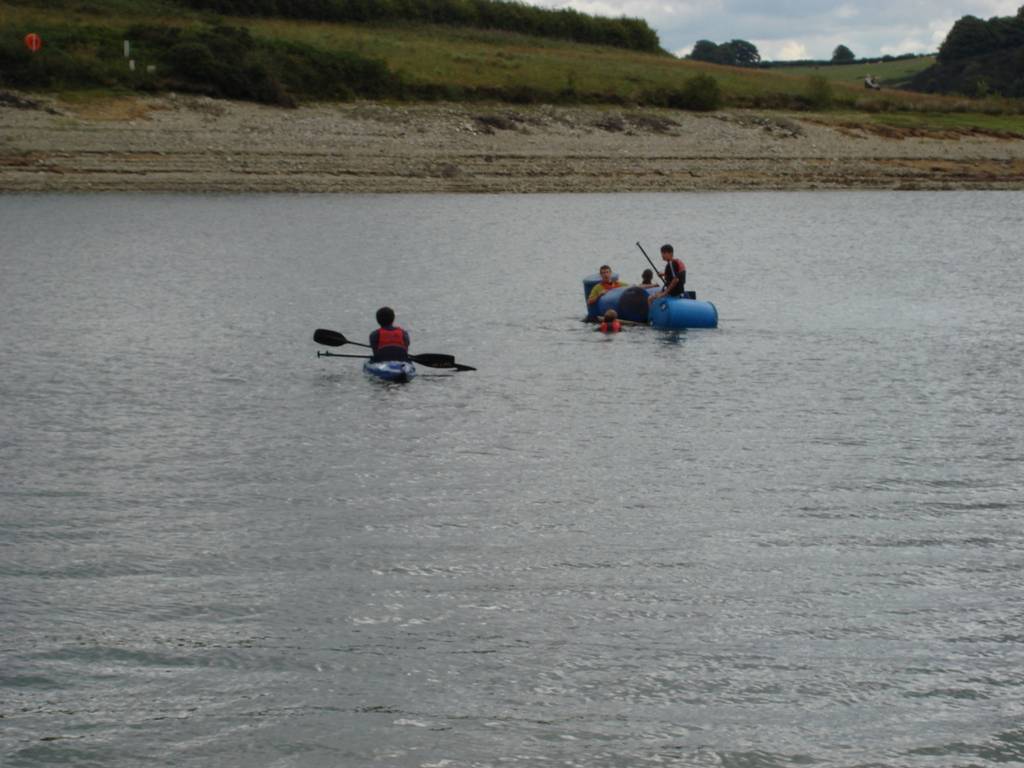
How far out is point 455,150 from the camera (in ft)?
202

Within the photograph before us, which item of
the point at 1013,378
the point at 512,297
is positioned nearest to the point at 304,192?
the point at 512,297

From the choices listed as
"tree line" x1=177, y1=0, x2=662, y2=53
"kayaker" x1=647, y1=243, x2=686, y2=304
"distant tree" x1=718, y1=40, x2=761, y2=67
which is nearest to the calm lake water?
"kayaker" x1=647, y1=243, x2=686, y2=304

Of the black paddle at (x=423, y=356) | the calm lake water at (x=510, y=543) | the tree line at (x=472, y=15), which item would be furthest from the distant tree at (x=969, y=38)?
the black paddle at (x=423, y=356)

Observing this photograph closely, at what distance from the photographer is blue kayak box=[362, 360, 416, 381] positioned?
22.8 m

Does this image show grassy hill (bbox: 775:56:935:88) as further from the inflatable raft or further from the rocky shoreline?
the inflatable raft

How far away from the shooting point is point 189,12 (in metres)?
75.7

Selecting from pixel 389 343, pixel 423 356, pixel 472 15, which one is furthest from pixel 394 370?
pixel 472 15

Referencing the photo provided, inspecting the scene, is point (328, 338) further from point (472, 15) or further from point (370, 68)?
point (472, 15)

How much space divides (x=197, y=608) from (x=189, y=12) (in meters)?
68.6

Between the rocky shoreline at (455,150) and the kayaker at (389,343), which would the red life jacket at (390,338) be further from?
the rocky shoreline at (455,150)

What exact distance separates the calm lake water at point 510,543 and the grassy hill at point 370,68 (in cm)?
3033

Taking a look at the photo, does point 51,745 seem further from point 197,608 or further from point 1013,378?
point 1013,378

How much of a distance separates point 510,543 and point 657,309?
51.8 ft

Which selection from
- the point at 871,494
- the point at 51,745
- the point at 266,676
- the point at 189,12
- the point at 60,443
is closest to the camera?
the point at 51,745
